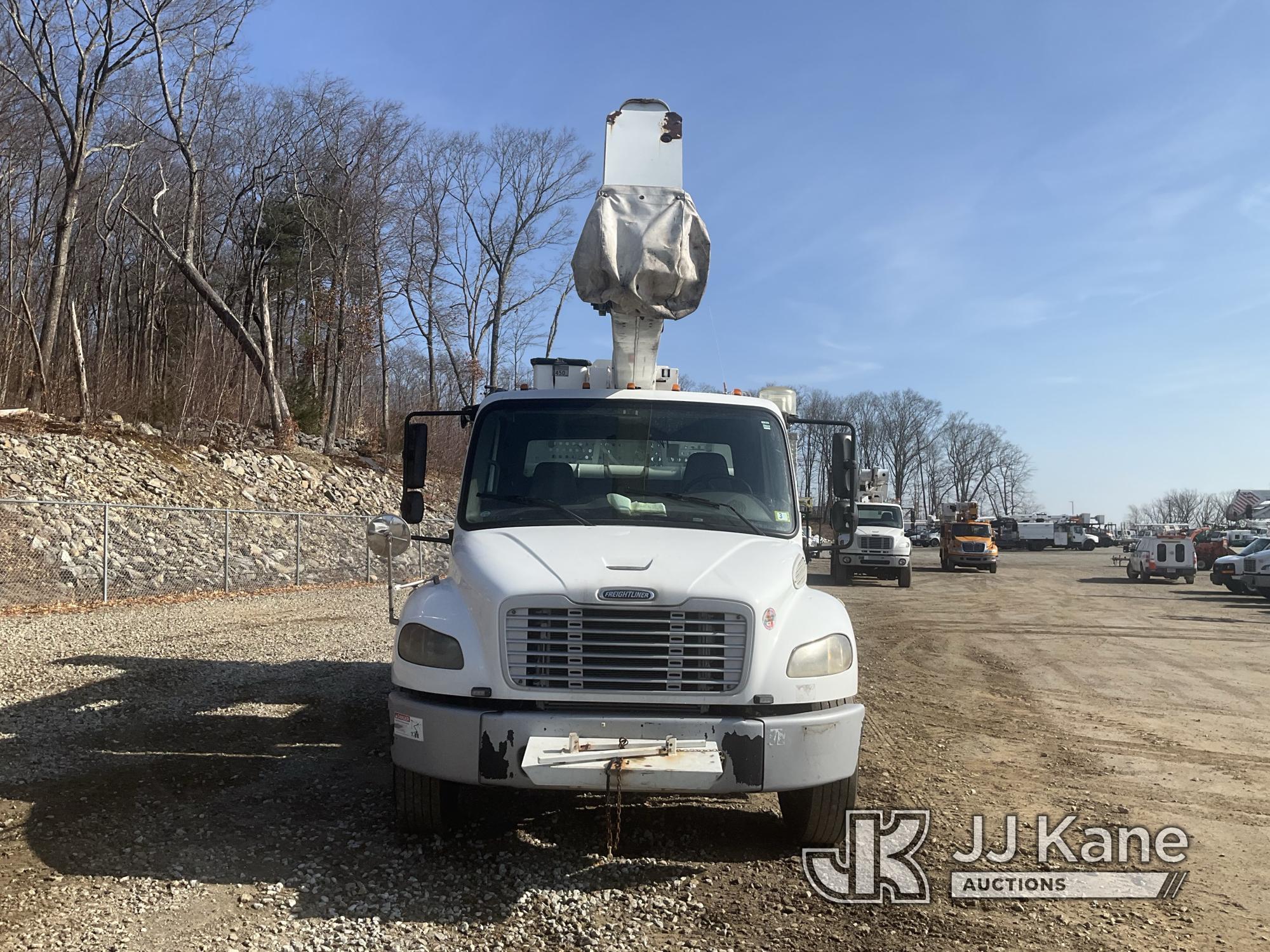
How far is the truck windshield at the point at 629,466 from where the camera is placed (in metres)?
5.53

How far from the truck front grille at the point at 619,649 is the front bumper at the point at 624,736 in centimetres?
15

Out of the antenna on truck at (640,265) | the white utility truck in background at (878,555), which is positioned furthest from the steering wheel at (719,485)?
the white utility truck in background at (878,555)

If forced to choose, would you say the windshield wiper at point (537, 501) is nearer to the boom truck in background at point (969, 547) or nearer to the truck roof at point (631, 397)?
the truck roof at point (631, 397)

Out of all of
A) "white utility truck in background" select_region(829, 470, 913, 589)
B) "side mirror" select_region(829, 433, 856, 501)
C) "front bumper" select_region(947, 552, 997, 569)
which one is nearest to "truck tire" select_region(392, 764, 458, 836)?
"side mirror" select_region(829, 433, 856, 501)

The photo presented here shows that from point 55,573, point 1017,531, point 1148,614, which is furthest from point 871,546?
point 1017,531

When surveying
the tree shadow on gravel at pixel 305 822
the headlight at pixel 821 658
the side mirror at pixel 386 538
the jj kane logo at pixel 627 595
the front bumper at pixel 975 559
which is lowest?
the tree shadow on gravel at pixel 305 822

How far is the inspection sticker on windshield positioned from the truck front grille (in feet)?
1.63

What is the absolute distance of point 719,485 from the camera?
18.9 ft

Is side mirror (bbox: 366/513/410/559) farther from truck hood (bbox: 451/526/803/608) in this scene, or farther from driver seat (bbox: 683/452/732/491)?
driver seat (bbox: 683/452/732/491)

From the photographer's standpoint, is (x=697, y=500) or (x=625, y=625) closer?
(x=625, y=625)

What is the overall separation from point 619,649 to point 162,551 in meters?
15.6

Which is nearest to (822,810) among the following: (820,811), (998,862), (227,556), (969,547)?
(820,811)

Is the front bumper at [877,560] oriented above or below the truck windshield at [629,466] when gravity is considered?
below

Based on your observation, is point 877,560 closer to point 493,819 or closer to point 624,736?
point 493,819
